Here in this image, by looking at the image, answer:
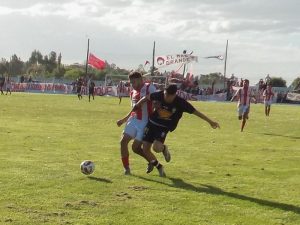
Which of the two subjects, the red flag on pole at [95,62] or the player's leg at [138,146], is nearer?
the player's leg at [138,146]

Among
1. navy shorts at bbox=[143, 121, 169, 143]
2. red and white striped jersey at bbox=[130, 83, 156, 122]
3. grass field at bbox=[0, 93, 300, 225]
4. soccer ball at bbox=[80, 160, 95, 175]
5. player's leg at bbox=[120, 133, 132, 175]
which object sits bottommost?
grass field at bbox=[0, 93, 300, 225]

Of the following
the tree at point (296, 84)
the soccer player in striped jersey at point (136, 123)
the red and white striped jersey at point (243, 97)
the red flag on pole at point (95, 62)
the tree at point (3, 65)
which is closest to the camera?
the soccer player in striped jersey at point (136, 123)

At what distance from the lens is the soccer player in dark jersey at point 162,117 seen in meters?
10.1

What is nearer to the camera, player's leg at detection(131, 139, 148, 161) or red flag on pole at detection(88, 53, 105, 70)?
player's leg at detection(131, 139, 148, 161)

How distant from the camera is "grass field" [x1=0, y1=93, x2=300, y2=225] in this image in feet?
25.0

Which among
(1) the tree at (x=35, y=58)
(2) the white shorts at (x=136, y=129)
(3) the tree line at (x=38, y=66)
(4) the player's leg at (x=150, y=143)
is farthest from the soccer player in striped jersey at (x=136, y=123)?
(1) the tree at (x=35, y=58)

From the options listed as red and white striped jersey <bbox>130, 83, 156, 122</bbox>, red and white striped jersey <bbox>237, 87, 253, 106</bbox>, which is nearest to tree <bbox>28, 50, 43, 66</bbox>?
red and white striped jersey <bbox>237, 87, 253, 106</bbox>

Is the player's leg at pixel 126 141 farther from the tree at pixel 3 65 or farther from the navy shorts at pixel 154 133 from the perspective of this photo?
the tree at pixel 3 65

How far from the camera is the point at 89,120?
2469 centimetres

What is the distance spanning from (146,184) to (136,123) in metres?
1.48

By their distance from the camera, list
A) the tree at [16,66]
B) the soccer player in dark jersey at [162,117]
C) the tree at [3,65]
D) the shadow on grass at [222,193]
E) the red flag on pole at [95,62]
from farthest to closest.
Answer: the tree at [16,66], the tree at [3,65], the red flag on pole at [95,62], the soccer player in dark jersey at [162,117], the shadow on grass at [222,193]

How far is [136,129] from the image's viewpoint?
1084 cm

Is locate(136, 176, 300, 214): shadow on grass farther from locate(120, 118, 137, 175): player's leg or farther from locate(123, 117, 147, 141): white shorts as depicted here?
locate(123, 117, 147, 141): white shorts

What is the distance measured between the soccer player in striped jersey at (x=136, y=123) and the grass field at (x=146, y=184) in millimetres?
421
